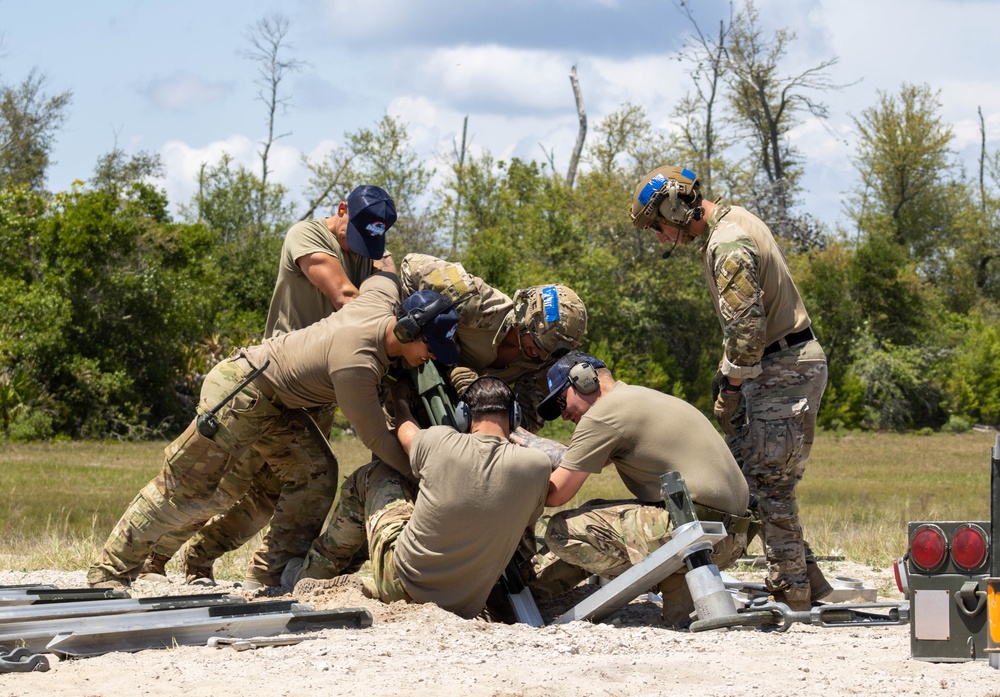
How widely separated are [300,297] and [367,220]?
0.65 meters

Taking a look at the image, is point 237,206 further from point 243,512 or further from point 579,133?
point 243,512

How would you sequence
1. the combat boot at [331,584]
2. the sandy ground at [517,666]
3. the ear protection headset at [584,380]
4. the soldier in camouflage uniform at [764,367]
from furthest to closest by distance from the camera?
the soldier in camouflage uniform at [764,367] < the combat boot at [331,584] < the ear protection headset at [584,380] < the sandy ground at [517,666]

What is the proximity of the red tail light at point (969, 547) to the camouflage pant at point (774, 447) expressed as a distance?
208cm

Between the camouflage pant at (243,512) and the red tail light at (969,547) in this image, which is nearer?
the red tail light at (969,547)

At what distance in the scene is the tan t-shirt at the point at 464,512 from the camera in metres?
5.59

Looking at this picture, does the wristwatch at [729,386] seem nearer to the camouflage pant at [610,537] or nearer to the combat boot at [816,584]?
the camouflage pant at [610,537]

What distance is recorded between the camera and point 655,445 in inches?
236

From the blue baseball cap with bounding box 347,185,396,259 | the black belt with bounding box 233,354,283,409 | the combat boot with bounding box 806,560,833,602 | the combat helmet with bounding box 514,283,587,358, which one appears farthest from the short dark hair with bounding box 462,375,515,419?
the combat boot with bounding box 806,560,833,602

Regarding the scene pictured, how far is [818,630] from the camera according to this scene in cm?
612

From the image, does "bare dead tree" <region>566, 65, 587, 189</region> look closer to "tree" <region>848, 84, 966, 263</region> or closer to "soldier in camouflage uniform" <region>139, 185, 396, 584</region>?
"tree" <region>848, 84, 966, 263</region>

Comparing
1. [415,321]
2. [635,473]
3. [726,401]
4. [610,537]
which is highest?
[415,321]

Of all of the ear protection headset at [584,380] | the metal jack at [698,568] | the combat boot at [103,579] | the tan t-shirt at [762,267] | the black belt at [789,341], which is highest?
the tan t-shirt at [762,267]

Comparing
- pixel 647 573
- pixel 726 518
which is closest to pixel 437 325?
pixel 647 573

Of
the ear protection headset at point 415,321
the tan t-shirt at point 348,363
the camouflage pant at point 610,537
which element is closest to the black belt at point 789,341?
the camouflage pant at point 610,537
